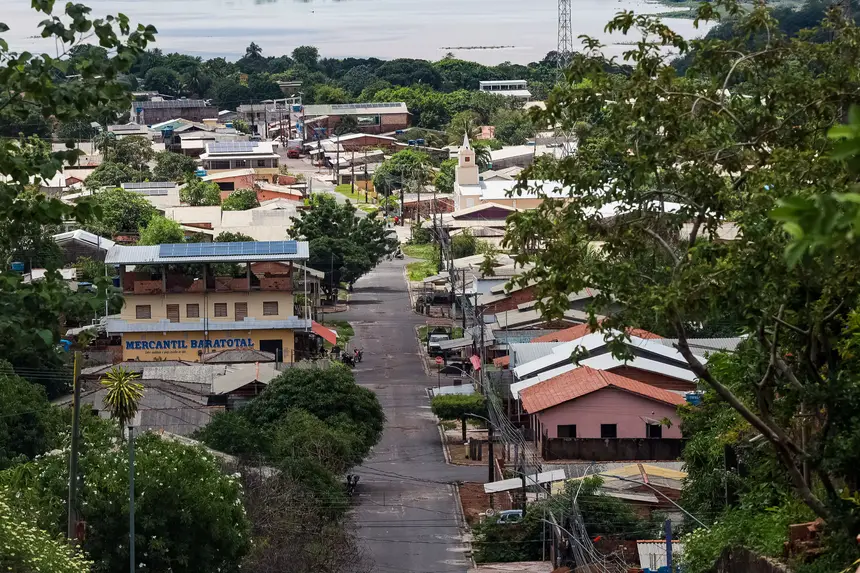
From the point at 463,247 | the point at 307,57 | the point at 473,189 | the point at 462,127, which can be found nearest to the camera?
the point at 463,247

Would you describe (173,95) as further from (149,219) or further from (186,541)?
(186,541)

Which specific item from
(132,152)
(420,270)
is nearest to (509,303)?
(420,270)

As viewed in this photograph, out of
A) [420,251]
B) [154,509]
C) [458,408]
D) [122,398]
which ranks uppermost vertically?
[154,509]

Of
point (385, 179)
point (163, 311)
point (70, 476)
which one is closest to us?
point (70, 476)

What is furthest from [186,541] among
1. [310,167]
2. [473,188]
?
[310,167]

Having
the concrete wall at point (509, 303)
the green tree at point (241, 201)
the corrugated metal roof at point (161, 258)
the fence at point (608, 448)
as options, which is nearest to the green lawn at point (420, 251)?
the green tree at point (241, 201)

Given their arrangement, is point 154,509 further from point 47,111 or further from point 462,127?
point 462,127

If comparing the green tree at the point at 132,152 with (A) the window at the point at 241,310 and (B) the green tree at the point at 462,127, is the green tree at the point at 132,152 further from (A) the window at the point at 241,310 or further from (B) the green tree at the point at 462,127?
(A) the window at the point at 241,310

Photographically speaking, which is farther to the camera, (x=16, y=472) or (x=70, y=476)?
(x=16, y=472)
